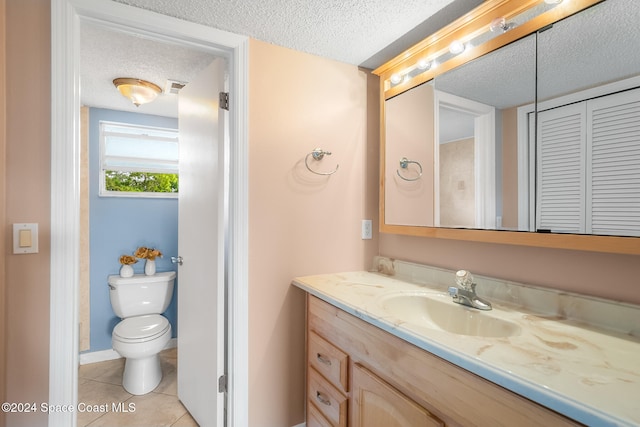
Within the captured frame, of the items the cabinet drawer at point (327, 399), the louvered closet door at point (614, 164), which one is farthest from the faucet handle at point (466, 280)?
the cabinet drawer at point (327, 399)

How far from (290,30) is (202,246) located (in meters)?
1.21

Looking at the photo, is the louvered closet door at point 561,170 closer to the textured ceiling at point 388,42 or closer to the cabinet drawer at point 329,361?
the textured ceiling at point 388,42

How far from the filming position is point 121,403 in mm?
1994

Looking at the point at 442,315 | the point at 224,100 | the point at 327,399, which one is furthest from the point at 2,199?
the point at 442,315

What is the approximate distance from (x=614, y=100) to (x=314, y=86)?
1.27 m

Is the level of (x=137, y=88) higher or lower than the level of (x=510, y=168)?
higher

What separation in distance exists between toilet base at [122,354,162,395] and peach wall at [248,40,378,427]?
1.06 meters

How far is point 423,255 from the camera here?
1.62 m

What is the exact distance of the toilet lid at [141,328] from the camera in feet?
6.65

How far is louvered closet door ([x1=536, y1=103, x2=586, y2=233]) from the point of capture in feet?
3.27

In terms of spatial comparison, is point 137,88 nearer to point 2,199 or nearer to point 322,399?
point 2,199

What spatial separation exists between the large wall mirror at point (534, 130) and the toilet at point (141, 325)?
73.3 inches

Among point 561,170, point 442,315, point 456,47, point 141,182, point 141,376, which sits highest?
point 456,47

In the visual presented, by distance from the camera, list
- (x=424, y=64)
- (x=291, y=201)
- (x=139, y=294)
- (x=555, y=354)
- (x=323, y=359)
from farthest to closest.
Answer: (x=139, y=294) < (x=291, y=201) < (x=424, y=64) < (x=323, y=359) < (x=555, y=354)
